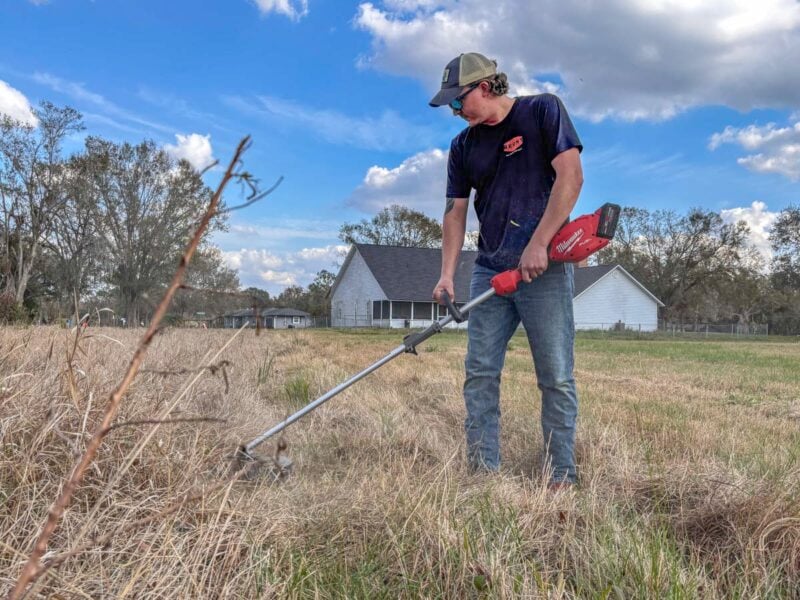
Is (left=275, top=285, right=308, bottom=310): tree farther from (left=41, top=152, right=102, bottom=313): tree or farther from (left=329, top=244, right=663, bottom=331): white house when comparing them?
(left=41, top=152, right=102, bottom=313): tree

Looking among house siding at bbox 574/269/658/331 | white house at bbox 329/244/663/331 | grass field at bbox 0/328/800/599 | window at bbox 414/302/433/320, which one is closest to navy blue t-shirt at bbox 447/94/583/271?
grass field at bbox 0/328/800/599

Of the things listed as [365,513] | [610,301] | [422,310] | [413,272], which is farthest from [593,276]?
[365,513]

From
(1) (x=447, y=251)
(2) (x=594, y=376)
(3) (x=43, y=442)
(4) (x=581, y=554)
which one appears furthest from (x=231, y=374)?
(2) (x=594, y=376)

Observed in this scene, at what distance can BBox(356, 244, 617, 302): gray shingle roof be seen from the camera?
140ft

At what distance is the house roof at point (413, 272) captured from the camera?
140ft

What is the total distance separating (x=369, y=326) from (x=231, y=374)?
Result: 126 ft

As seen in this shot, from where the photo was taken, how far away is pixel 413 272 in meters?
44.6

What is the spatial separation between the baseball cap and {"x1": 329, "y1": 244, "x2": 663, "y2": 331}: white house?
125ft

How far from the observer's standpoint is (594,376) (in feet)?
32.7

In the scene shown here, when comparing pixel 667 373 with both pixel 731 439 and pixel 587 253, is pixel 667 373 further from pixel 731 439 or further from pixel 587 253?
pixel 587 253

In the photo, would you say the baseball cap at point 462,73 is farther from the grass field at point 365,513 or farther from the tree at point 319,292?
the tree at point 319,292

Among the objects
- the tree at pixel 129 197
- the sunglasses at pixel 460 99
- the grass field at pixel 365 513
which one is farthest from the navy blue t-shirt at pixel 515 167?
the tree at pixel 129 197

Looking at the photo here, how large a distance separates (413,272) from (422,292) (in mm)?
2102

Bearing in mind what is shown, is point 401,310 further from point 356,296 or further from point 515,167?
point 515,167
